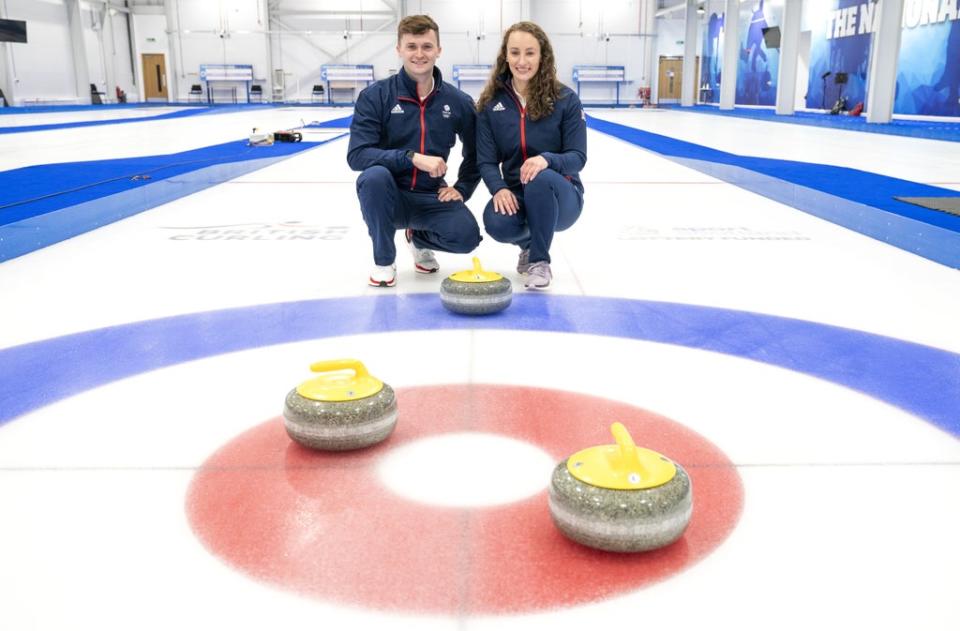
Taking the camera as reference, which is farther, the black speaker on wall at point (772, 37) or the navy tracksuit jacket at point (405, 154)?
the black speaker on wall at point (772, 37)

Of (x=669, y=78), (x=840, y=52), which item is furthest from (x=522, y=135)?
(x=669, y=78)

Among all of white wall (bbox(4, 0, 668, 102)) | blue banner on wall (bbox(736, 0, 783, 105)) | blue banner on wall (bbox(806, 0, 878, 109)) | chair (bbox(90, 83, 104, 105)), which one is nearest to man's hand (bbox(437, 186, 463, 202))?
blue banner on wall (bbox(806, 0, 878, 109))

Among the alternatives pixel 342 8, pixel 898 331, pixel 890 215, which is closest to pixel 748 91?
pixel 342 8

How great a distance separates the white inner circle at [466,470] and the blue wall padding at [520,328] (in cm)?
69

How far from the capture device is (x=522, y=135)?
3443 millimetres

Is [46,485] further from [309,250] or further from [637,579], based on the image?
[309,250]

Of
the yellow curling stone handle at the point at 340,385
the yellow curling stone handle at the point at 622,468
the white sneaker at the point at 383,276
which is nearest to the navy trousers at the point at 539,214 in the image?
the white sneaker at the point at 383,276

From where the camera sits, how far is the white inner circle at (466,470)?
1685 mm

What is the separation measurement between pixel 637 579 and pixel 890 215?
416 cm

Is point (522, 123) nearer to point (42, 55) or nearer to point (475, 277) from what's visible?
point (475, 277)

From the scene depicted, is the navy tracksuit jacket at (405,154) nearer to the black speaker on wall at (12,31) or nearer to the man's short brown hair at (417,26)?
the man's short brown hair at (417,26)

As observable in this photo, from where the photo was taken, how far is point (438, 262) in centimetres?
411

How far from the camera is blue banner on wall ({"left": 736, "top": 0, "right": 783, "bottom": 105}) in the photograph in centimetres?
2483

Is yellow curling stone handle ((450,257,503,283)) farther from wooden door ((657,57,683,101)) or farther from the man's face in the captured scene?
wooden door ((657,57,683,101))
